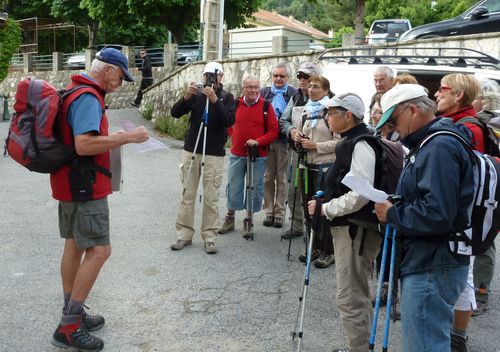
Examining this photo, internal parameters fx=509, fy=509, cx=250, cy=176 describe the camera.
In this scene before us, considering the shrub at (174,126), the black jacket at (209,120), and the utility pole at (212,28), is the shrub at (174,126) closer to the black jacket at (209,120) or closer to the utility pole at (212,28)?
the utility pole at (212,28)

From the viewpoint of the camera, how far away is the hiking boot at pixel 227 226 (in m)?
6.33

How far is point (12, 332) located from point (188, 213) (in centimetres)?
232

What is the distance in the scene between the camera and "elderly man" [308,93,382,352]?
124 inches

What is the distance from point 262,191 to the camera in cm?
644

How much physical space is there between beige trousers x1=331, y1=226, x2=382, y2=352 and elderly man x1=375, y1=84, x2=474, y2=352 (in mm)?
607

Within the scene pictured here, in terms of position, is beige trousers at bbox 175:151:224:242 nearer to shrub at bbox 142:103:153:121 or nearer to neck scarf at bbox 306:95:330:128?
neck scarf at bbox 306:95:330:128

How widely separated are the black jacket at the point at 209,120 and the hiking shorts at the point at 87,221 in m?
2.24

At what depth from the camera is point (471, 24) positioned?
11406 mm

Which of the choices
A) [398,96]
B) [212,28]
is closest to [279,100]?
[398,96]

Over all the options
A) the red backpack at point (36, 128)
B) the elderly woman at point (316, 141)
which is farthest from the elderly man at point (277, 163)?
the red backpack at point (36, 128)

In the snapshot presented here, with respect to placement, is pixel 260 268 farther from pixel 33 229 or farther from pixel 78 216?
pixel 33 229

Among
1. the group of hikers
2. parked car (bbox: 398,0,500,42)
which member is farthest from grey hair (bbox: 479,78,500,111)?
parked car (bbox: 398,0,500,42)

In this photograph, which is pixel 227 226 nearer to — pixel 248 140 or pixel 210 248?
pixel 210 248

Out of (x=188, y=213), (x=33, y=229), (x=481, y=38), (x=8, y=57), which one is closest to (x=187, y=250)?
(x=188, y=213)
